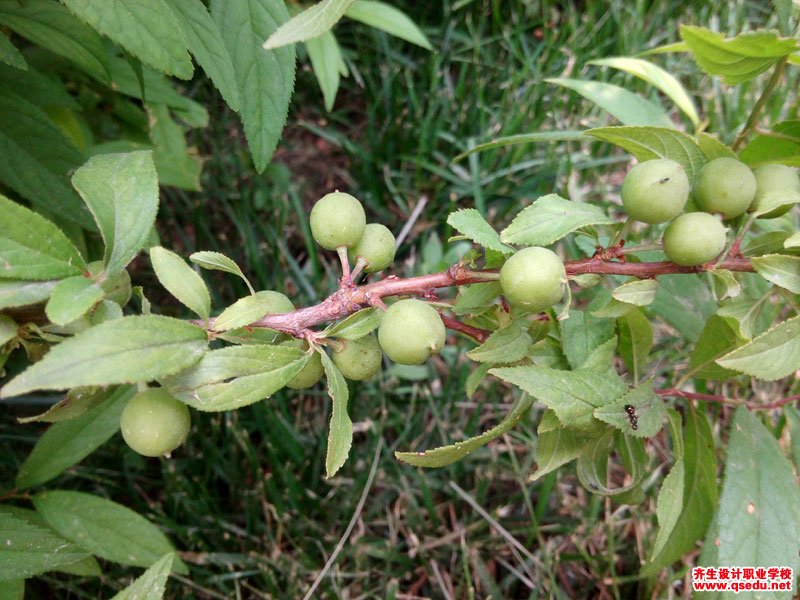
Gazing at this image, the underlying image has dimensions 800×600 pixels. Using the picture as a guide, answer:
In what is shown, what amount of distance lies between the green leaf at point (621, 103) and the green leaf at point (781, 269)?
81 cm

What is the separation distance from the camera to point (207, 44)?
4.60 ft

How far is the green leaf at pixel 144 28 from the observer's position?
46.1 inches

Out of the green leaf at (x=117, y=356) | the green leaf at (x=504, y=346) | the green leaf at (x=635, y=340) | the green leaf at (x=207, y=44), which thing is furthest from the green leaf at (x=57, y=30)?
the green leaf at (x=635, y=340)

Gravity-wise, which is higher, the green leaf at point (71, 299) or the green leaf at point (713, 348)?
the green leaf at point (71, 299)

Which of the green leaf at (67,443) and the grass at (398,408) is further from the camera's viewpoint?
the grass at (398,408)

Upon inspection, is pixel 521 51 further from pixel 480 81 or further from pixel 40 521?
pixel 40 521

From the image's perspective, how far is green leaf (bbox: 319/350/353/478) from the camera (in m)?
1.22

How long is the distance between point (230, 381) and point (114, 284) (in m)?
0.29

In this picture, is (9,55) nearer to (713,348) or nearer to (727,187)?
(727,187)

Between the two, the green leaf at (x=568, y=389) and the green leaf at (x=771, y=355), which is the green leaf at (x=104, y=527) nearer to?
the green leaf at (x=568, y=389)

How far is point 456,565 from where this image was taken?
2.42 m

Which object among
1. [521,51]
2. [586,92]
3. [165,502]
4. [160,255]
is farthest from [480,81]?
[160,255]

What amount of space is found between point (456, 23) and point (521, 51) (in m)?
0.39

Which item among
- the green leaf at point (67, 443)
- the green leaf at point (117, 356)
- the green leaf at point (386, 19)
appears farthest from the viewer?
the green leaf at point (386, 19)
